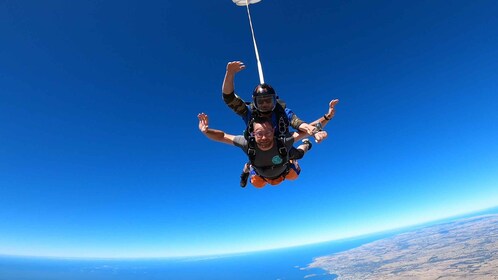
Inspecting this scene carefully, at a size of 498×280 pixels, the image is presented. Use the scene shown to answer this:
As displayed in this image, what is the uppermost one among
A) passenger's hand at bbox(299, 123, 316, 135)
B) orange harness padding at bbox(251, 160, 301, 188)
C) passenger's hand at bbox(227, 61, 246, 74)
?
passenger's hand at bbox(227, 61, 246, 74)

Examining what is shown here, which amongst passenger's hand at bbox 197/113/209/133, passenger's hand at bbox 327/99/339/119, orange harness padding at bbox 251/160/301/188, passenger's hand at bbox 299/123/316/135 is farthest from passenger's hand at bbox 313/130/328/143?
orange harness padding at bbox 251/160/301/188

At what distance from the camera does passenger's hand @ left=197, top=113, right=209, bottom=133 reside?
4465mm

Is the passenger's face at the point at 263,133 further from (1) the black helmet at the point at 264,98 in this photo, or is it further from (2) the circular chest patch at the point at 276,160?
(2) the circular chest patch at the point at 276,160

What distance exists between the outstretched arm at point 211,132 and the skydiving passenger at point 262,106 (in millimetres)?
478

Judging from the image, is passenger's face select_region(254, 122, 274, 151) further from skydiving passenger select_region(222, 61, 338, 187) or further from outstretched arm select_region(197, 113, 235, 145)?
outstretched arm select_region(197, 113, 235, 145)

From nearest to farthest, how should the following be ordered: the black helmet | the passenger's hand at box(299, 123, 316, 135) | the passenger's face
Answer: the passenger's hand at box(299, 123, 316, 135) → the black helmet → the passenger's face

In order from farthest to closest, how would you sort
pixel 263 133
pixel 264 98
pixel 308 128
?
pixel 263 133, pixel 264 98, pixel 308 128

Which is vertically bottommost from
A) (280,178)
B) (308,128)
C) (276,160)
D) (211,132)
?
(280,178)

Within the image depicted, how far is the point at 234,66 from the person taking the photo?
384 cm

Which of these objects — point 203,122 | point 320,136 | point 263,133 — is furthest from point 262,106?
point 320,136

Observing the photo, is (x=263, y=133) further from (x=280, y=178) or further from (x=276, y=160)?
(x=280, y=178)

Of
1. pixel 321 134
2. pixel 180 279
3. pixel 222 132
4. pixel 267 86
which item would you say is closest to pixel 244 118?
pixel 222 132

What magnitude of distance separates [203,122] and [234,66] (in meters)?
1.20

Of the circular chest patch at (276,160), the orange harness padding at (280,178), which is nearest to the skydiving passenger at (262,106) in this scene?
the circular chest patch at (276,160)
